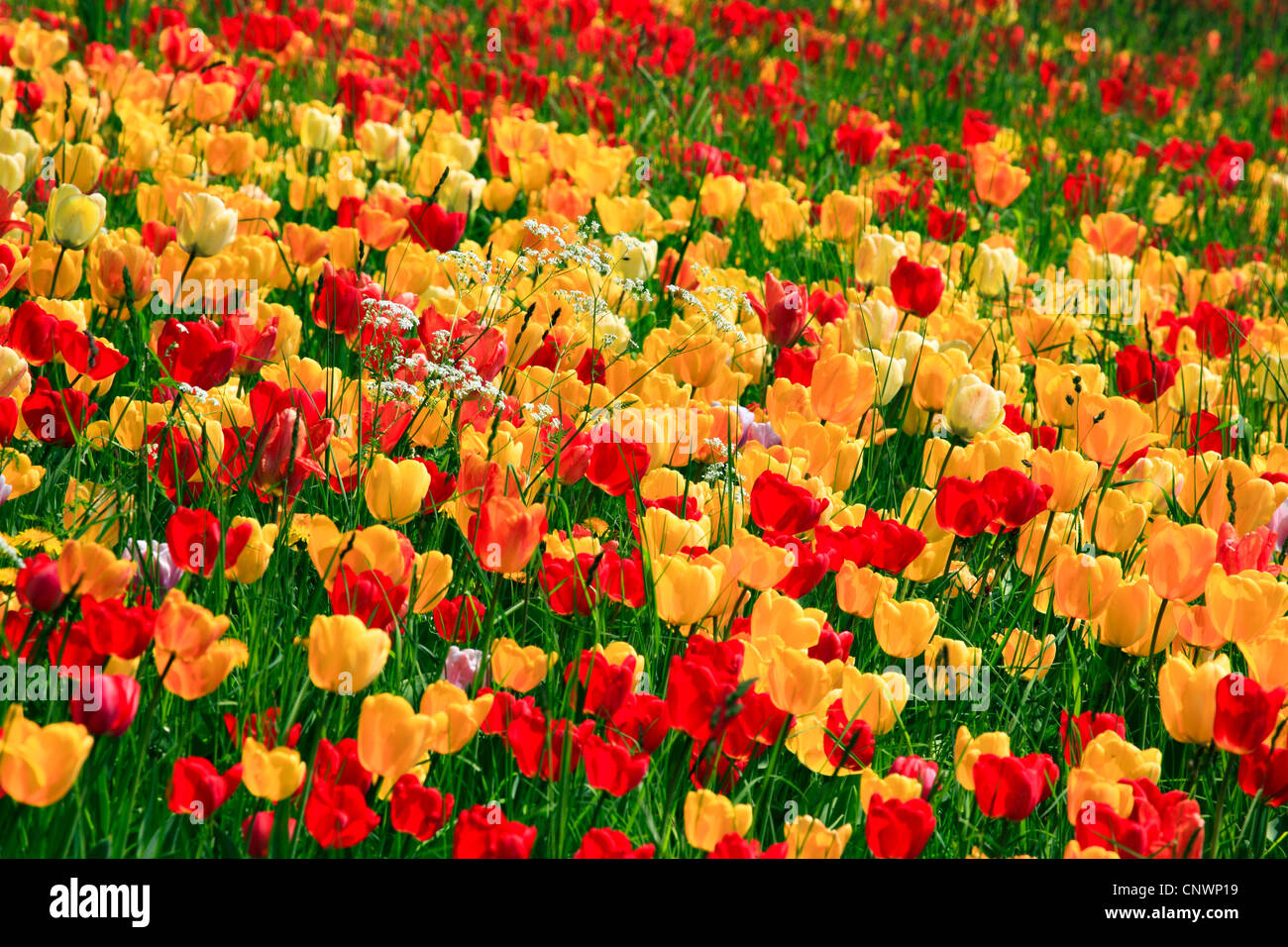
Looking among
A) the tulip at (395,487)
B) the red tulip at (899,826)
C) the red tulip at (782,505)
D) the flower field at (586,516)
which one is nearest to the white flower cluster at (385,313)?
the flower field at (586,516)

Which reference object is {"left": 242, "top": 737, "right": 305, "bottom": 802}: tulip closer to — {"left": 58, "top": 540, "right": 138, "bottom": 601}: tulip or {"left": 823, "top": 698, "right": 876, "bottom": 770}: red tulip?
{"left": 58, "top": 540, "right": 138, "bottom": 601}: tulip

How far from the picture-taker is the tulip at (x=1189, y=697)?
1647mm

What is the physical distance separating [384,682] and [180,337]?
0.80 m

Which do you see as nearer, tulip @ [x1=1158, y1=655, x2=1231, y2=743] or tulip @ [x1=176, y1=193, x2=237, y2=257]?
tulip @ [x1=1158, y1=655, x2=1231, y2=743]

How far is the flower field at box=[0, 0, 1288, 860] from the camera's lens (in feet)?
4.91

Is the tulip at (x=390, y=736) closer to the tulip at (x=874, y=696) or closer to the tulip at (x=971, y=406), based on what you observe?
the tulip at (x=874, y=696)

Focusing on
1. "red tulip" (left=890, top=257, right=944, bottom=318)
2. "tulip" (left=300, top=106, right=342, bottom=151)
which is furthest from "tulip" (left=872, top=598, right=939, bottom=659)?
"tulip" (left=300, top=106, right=342, bottom=151)

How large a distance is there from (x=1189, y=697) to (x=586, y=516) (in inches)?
40.7

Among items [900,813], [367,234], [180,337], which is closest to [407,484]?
[180,337]

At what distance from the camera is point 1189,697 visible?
1.67 meters

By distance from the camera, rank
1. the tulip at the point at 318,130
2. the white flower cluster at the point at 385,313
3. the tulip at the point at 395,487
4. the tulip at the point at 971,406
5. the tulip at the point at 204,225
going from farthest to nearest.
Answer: the tulip at the point at 318,130 < the tulip at the point at 204,225 < the tulip at the point at 971,406 < the white flower cluster at the point at 385,313 < the tulip at the point at 395,487

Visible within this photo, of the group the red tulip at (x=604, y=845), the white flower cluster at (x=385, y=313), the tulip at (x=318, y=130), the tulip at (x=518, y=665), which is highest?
the tulip at (x=318, y=130)

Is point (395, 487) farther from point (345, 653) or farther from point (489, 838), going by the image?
point (489, 838)

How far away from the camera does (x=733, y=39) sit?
659 cm
